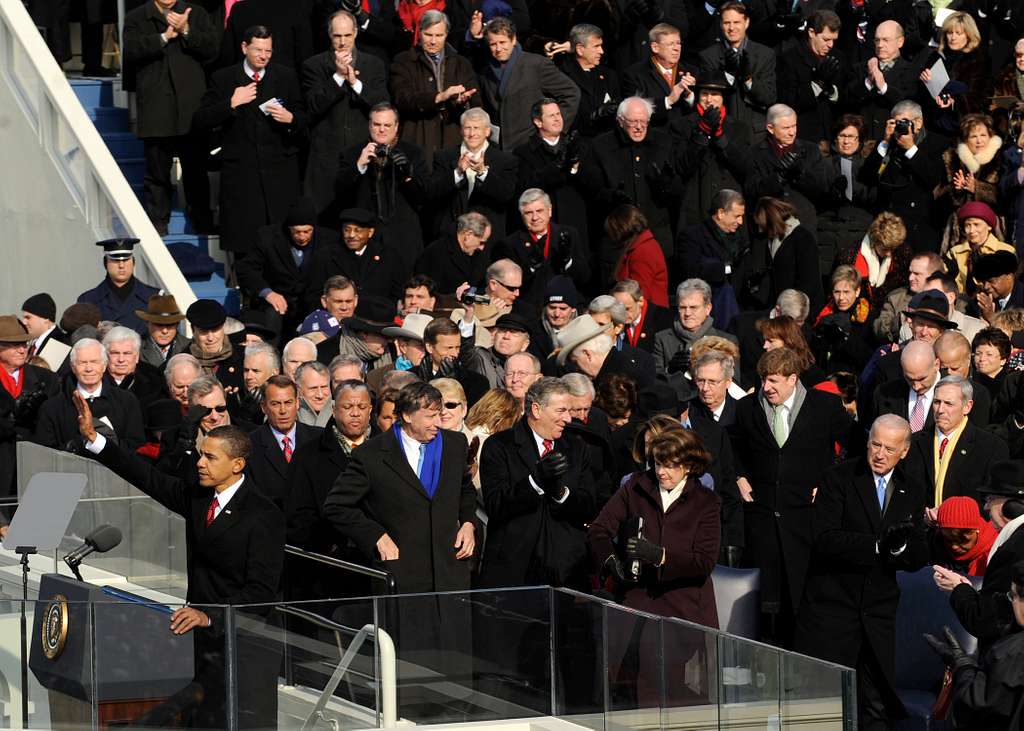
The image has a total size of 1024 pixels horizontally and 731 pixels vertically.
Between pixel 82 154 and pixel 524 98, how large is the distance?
3.31 m

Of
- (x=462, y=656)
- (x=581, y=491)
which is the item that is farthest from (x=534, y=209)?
(x=462, y=656)

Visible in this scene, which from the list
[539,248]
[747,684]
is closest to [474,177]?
[539,248]

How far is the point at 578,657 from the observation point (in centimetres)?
1040

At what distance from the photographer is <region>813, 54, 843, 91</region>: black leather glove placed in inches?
727

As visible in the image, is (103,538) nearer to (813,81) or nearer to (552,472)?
(552,472)

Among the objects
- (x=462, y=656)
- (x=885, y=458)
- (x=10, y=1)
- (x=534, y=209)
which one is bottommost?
(x=462, y=656)

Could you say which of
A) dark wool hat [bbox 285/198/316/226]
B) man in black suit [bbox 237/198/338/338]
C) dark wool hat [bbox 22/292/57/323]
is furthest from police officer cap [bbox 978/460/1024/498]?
dark wool hat [bbox 22/292/57/323]

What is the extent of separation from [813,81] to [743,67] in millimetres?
666

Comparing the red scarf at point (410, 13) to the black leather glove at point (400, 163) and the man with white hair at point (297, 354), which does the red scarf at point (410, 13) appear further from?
the man with white hair at point (297, 354)

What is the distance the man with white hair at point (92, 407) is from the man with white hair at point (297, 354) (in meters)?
0.92

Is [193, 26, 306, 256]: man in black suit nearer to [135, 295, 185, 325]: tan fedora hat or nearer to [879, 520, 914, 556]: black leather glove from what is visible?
[135, 295, 185, 325]: tan fedora hat

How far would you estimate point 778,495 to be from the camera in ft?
43.5

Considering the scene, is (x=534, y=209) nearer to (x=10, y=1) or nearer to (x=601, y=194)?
(x=601, y=194)

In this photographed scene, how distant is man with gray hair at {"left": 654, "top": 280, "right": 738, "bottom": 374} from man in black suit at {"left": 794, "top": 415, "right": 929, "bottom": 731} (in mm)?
3279
